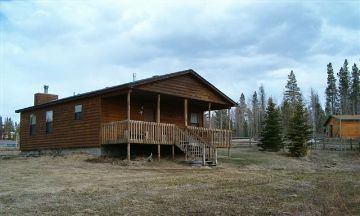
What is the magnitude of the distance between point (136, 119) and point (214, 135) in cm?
477

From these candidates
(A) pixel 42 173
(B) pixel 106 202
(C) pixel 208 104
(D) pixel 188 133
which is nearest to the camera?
(B) pixel 106 202

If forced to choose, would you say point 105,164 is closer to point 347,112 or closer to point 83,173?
point 83,173

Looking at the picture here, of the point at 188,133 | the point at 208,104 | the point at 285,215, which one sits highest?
the point at 208,104

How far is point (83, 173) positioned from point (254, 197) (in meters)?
7.46

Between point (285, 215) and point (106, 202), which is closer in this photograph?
point (285, 215)

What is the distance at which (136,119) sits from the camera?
27875mm

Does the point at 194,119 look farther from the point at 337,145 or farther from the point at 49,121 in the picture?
the point at 337,145

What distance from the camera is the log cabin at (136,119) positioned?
2405cm

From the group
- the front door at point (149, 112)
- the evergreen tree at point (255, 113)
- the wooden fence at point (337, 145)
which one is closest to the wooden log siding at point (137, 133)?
the front door at point (149, 112)

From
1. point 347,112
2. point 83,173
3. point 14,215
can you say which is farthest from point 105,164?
point 347,112

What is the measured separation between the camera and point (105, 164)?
70.8 feet

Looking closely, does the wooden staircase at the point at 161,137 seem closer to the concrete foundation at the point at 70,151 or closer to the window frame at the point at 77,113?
the concrete foundation at the point at 70,151

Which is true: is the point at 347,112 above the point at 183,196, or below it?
above

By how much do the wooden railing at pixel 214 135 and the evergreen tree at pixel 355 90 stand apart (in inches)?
2472
